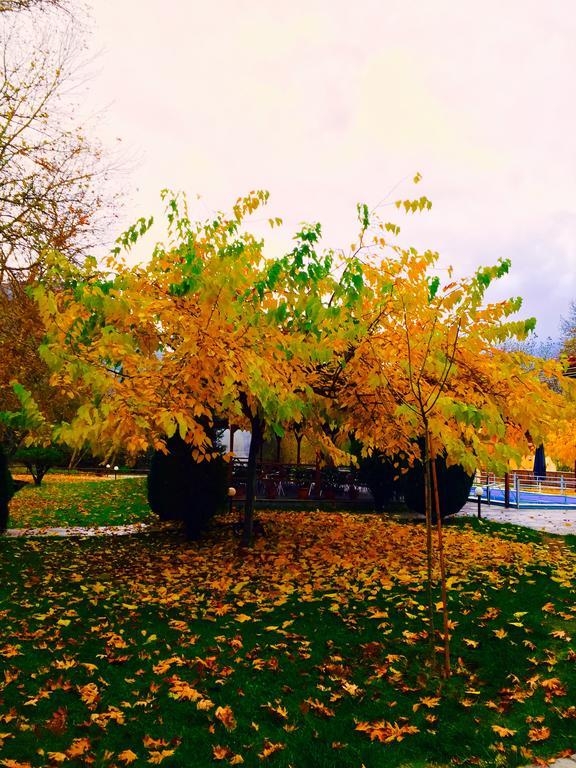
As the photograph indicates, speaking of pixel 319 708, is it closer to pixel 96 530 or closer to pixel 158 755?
pixel 158 755

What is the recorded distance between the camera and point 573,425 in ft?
79.0

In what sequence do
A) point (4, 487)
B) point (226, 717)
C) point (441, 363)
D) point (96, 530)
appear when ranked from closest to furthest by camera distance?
point (226, 717) → point (441, 363) → point (4, 487) → point (96, 530)

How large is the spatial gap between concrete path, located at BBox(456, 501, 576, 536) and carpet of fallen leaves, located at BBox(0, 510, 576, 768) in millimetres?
5365

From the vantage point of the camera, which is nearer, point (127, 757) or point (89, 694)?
point (127, 757)

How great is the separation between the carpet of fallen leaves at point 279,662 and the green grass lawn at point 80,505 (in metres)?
4.86

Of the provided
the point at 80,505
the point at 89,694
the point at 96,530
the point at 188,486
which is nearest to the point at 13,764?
the point at 89,694

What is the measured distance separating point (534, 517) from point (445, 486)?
428 centimetres

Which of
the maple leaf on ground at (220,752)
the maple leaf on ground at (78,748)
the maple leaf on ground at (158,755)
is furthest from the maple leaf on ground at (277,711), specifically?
the maple leaf on ground at (78,748)

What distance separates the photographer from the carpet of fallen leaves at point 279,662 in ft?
12.6

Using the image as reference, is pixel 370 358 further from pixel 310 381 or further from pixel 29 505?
pixel 29 505

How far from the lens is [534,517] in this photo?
16.5 meters

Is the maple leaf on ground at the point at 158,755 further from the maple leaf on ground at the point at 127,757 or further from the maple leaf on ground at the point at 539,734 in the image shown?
the maple leaf on ground at the point at 539,734

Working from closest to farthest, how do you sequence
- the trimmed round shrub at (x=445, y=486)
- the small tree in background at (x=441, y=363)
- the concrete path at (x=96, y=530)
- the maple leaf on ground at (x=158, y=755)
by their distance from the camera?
the maple leaf on ground at (x=158, y=755)
the small tree in background at (x=441, y=363)
the concrete path at (x=96, y=530)
the trimmed round shrub at (x=445, y=486)

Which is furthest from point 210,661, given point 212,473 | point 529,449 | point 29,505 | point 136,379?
point 29,505
